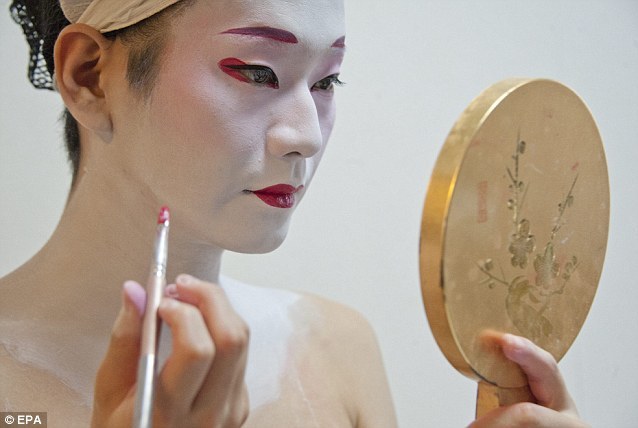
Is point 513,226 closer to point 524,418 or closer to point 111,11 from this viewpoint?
point 524,418

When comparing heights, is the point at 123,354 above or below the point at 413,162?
below

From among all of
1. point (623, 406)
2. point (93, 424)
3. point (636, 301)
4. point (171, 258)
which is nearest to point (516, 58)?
point (636, 301)

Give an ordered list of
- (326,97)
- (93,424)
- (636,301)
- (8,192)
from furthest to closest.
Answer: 1. (636,301)
2. (8,192)
3. (326,97)
4. (93,424)

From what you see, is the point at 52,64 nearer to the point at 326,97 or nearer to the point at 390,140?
the point at 326,97

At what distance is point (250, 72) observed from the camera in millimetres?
928

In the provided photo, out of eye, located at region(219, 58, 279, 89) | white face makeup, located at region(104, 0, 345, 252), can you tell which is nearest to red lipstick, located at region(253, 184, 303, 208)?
white face makeup, located at region(104, 0, 345, 252)

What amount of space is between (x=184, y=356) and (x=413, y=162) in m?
1.12

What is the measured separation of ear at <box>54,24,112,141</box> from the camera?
98 centimetres

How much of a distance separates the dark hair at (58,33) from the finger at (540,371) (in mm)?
501

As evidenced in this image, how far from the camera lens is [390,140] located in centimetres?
167

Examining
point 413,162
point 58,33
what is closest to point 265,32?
point 58,33

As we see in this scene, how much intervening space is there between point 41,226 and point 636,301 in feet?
4.14

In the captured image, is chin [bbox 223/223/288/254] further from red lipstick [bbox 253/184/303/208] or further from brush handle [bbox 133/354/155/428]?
brush handle [bbox 133/354/155/428]

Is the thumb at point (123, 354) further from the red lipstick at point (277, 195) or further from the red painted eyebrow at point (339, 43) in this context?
the red painted eyebrow at point (339, 43)
